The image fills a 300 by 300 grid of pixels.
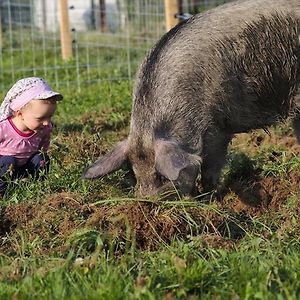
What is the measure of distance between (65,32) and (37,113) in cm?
648

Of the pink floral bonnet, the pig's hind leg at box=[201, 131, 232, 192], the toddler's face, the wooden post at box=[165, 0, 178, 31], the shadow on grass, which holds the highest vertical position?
the wooden post at box=[165, 0, 178, 31]

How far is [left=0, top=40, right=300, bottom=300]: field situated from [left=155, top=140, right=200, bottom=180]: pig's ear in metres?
0.20

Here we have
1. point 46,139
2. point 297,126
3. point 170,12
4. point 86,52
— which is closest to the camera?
point 46,139

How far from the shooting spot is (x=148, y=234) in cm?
433

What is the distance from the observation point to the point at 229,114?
17.9 ft

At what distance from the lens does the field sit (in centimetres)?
346

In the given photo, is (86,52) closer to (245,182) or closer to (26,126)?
(26,126)

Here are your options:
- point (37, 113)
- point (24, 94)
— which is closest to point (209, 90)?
point (37, 113)

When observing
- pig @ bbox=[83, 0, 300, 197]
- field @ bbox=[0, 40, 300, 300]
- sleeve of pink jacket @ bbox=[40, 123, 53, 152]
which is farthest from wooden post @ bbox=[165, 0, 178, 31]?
sleeve of pink jacket @ bbox=[40, 123, 53, 152]

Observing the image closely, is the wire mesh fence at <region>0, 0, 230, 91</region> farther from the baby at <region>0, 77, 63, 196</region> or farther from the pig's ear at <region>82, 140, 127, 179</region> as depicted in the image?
the pig's ear at <region>82, 140, 127, 179</region>

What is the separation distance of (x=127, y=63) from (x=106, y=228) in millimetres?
7465

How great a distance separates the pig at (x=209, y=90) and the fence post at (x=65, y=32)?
19.8 feet

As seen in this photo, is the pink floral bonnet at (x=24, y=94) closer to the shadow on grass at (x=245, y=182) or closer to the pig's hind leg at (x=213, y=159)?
the pig's hind leg at (x=213, y=159)

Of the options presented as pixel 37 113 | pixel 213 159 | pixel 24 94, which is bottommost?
pixel 213 159
